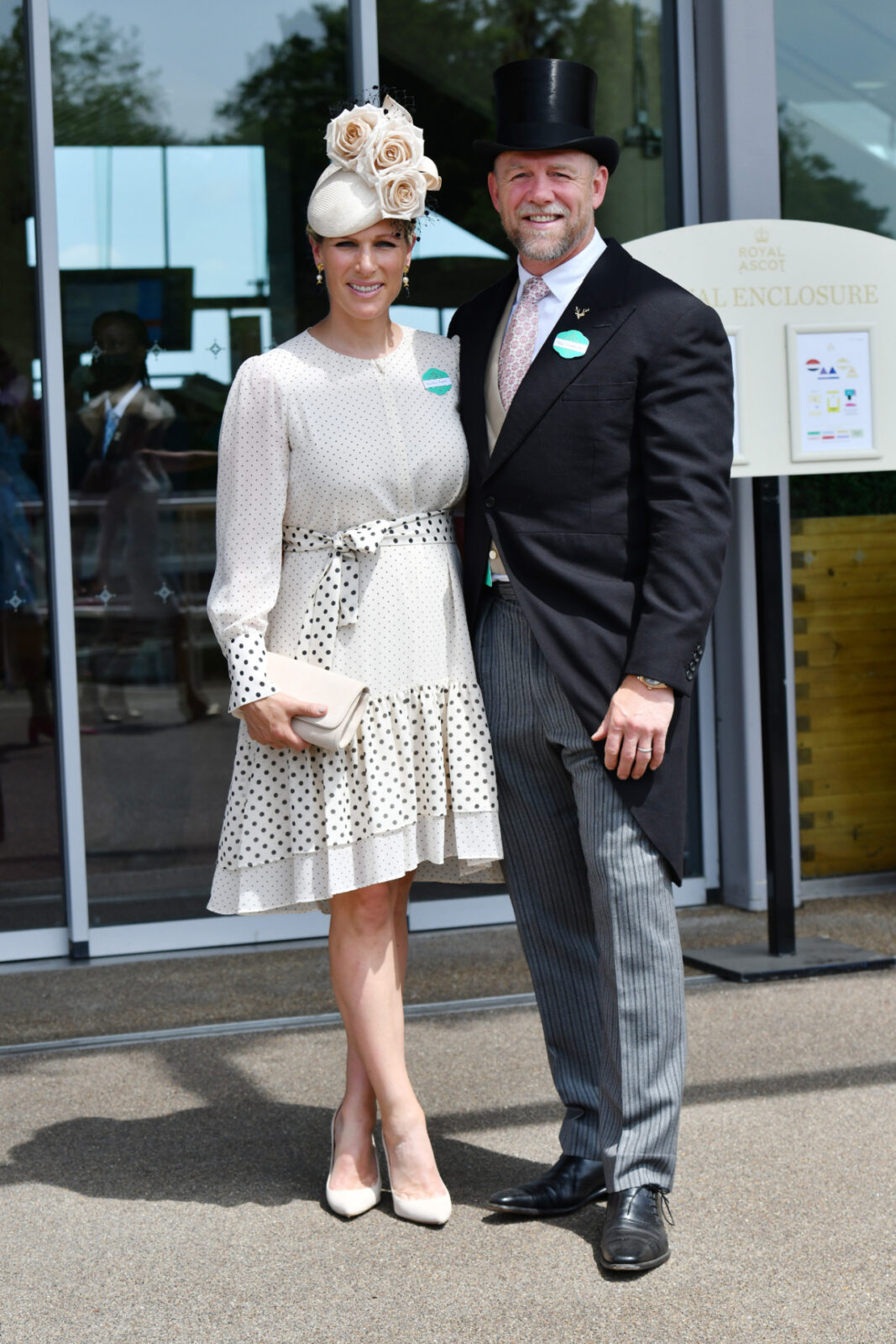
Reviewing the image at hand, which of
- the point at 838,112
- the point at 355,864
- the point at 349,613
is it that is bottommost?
the point at 355,864

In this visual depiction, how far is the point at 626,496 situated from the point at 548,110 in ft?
2.20

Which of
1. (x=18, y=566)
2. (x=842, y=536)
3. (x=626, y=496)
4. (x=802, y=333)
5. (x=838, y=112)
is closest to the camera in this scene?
(x=626, y=496)

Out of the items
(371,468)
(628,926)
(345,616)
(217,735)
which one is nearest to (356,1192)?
(628,926)

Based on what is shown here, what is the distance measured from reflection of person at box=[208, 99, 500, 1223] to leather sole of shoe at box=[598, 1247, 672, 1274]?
32 centimetres

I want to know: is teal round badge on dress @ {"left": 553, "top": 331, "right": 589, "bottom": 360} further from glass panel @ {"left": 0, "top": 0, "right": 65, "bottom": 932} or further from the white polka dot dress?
glass panel @ {"left": 0, "top": 0, "right": 65, "bottom": 932}

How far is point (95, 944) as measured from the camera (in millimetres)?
4465

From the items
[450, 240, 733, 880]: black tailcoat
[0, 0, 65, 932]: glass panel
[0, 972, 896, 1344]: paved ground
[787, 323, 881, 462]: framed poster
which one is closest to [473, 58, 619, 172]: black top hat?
[450, 240, 733, 880]: black tailcoat

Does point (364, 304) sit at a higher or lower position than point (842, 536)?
higher

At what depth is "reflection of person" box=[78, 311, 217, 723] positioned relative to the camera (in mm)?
4535

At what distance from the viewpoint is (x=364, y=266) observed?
2.55 metres

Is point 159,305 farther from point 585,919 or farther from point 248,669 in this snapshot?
point 585,919

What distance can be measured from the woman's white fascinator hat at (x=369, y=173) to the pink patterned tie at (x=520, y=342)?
0.24 meters

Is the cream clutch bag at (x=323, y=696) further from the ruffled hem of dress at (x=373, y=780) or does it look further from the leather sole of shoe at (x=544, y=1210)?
the leather sole of shoe at (x=544, y=1210)

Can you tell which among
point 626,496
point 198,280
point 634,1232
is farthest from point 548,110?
point 198,280
